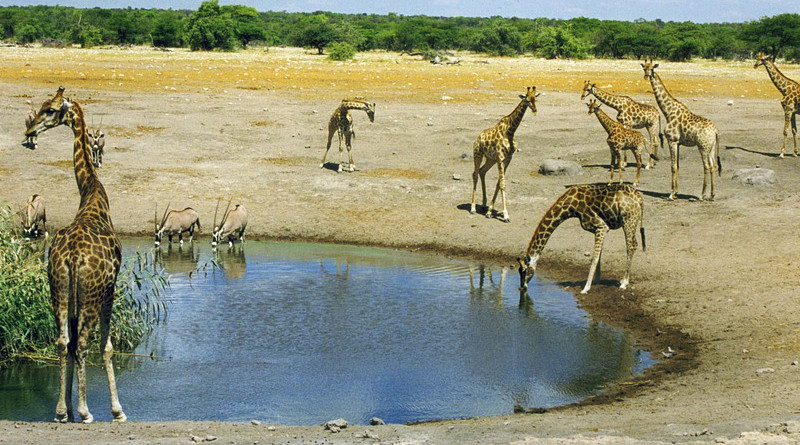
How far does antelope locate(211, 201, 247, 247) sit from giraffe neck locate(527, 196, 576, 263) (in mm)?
5480

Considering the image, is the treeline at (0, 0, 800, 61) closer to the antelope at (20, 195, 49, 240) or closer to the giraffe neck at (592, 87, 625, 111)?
the giraffe neck at (592, 87, 625, 111)

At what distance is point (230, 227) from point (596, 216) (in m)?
6.50

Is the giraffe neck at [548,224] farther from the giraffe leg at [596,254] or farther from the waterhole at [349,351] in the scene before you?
the waterhole at [349,351]

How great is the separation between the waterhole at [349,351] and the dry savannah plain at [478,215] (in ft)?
1.93

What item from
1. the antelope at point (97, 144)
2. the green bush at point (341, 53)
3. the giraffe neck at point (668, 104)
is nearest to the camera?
the giraffe neck at point (668, 104)

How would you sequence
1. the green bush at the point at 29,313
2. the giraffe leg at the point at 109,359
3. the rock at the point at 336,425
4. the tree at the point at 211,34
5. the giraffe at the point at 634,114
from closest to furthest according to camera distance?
the rock at the point at 336,425, the giraffe leg at the point at 109,359, the green bush at the point at 29,313, the giraffe at the point at 634,114, the tree at the point at 211,34

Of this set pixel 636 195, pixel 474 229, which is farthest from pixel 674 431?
pixel 474 229

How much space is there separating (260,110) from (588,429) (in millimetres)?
23873

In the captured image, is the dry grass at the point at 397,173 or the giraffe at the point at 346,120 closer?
the dry grass at the point at 397,173

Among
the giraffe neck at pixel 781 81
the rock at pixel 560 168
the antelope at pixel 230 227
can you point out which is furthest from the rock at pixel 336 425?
the giraffe neck at pixel 781 81

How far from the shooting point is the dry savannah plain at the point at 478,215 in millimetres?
8891

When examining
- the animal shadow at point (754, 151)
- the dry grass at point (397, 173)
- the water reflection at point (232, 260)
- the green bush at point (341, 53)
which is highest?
the green bush at point (341, 53)

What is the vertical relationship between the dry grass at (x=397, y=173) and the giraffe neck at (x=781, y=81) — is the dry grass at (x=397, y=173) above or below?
below

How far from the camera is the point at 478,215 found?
19547mm
